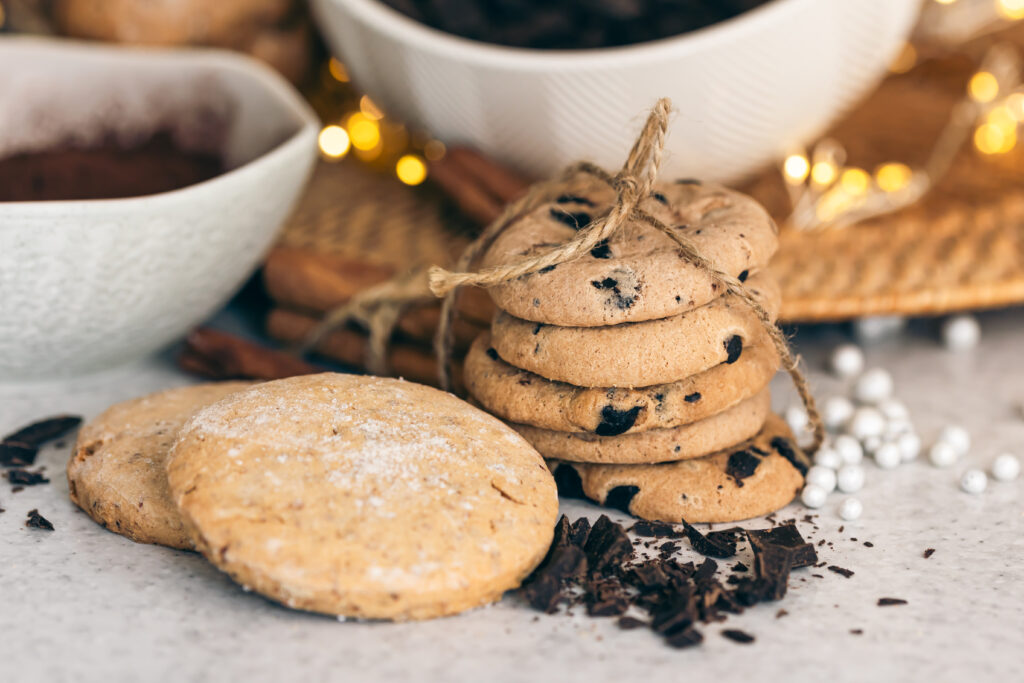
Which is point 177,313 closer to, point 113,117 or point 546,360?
point 113,117

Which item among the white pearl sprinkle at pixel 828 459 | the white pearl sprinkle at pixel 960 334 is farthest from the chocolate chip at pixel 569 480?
the white pearl sprinkle at pixel 960 334

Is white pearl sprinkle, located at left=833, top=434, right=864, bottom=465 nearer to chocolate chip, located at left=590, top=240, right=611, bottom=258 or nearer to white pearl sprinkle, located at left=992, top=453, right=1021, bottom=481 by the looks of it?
white pearl sprinkle, located at left=992, top=453, right=1021, bottom=481

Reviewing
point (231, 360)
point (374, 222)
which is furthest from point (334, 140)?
point (231, 360)

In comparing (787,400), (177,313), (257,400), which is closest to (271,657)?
(257,400)

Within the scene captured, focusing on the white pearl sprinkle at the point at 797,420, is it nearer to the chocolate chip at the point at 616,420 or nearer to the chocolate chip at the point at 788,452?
the chocolate chip at the point at 788,452

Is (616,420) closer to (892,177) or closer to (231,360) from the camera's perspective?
(231,360)

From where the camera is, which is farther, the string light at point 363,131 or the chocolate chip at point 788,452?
the string light at point 363,131
